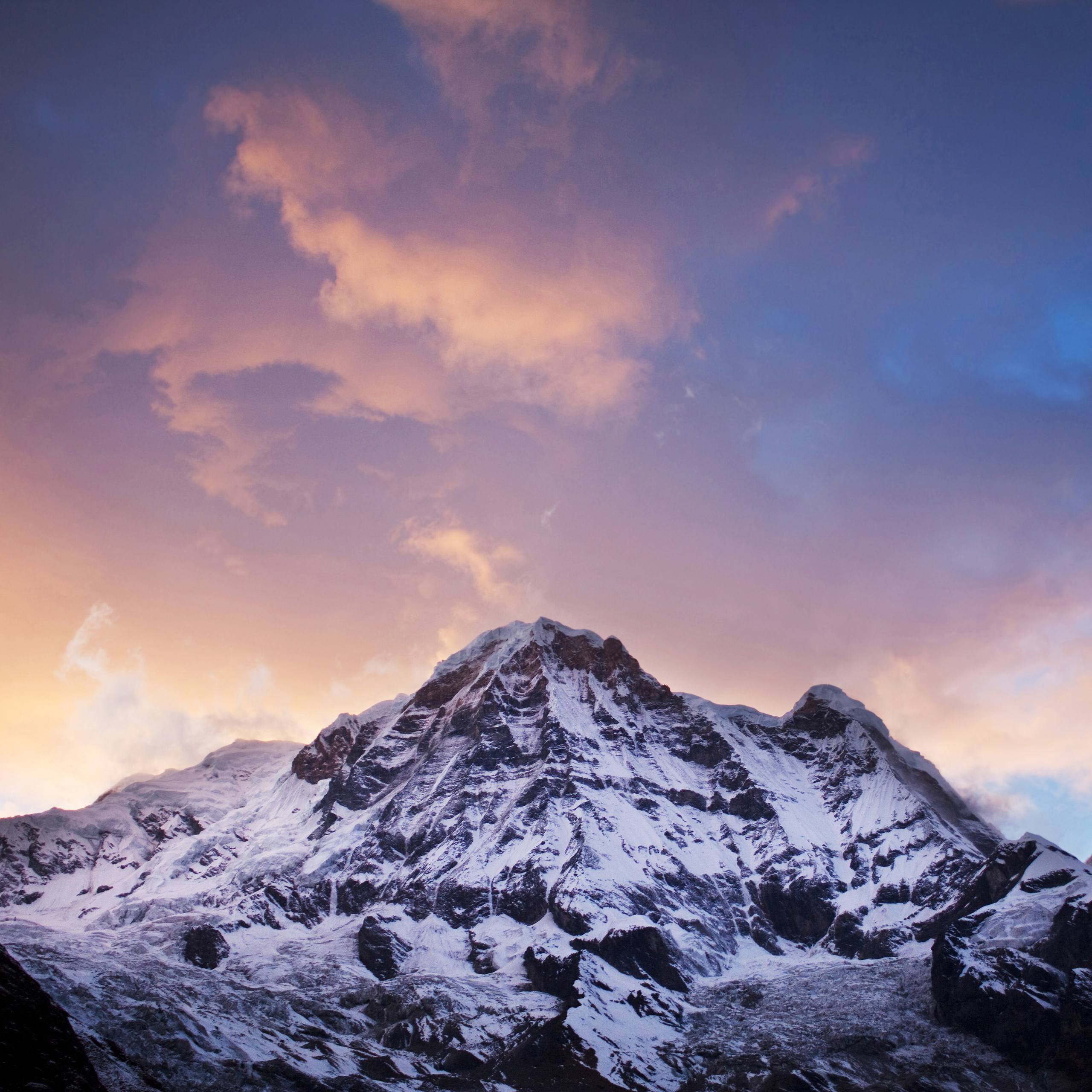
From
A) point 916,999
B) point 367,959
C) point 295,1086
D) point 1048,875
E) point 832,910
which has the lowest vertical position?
point 295,1086

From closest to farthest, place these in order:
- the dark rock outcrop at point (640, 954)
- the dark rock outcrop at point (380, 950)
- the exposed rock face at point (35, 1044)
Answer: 1. the exposed rock face at point (35, 1044)
2. the dark rock outcrop at point (640, 954)
3. the dark rock outcrop at point (380, 950)

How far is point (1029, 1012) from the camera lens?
129m

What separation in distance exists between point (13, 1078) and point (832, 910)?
161m

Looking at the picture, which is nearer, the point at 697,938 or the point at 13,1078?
the point at 13,1078

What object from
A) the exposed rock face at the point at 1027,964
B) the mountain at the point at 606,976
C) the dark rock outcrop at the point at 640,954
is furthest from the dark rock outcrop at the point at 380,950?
the exposed rock face at the point at 1027,964

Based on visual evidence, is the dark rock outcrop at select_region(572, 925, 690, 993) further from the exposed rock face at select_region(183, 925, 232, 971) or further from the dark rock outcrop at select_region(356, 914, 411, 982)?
the exposed rock face at select_region(183, 925, 232, 971)

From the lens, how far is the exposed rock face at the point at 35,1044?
6519cm

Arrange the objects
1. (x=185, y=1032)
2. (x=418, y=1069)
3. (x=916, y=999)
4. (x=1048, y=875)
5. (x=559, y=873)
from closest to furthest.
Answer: (x=185, y=1032), (x=418, y=1069), (x=916, y=999), (x=1048, y=875), (x=559, y=873)

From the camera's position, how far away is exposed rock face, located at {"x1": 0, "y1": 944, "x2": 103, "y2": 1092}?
6519cm

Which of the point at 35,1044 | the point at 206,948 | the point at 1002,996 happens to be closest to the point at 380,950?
the point at 206,948

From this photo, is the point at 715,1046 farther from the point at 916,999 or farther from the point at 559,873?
the point at 559,873

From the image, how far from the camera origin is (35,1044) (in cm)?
7025

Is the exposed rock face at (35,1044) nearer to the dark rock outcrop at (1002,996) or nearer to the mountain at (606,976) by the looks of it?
the mountain at (606,976)

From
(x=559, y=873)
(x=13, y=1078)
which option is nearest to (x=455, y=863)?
(x=559, y=873)
